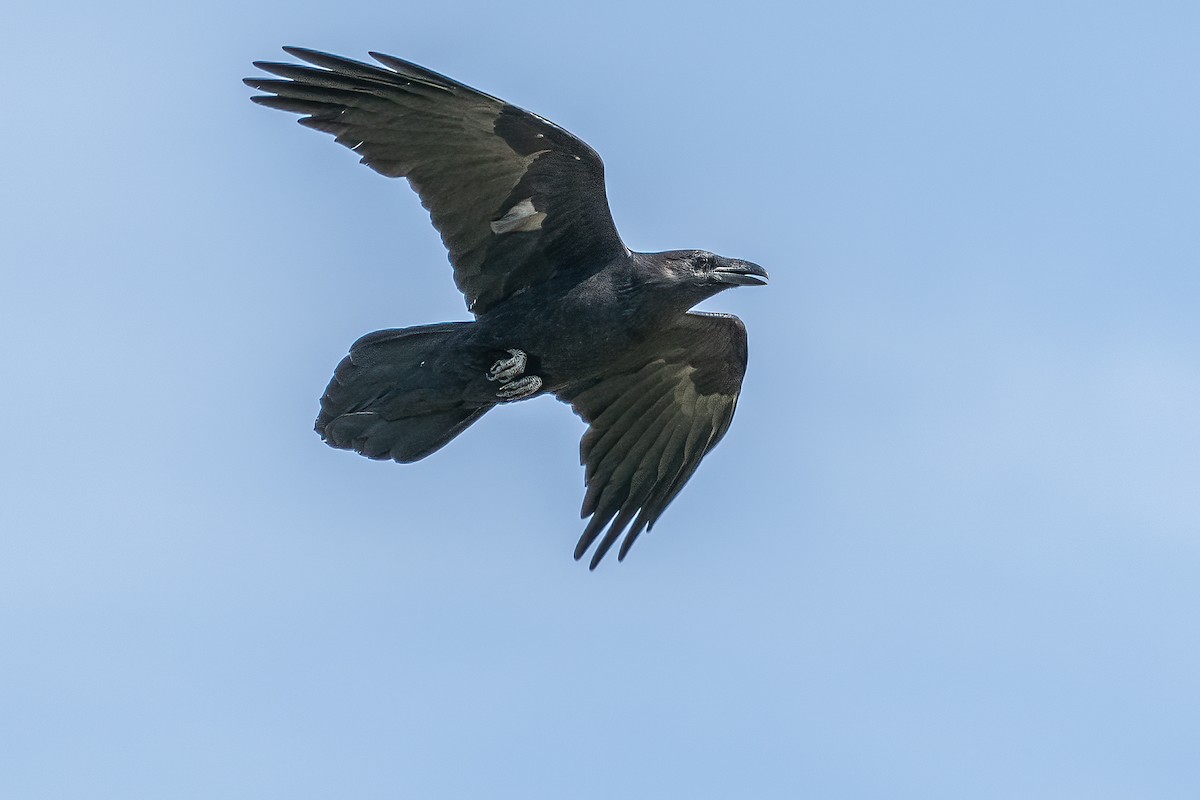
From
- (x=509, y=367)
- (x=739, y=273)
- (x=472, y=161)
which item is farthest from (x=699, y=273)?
(x=472, y=161)

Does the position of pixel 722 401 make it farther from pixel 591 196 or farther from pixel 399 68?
pixel 399 68

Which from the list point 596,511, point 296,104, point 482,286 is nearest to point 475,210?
point 482,286

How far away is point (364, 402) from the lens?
508 inches

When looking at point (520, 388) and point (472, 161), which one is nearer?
point (472, 161)

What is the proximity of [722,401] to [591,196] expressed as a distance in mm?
2470

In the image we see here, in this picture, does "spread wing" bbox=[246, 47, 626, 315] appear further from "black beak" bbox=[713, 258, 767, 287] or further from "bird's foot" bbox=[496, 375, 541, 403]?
"black beak" bbox=[713, 258, 767, 287]

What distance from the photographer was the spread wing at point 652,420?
14.1 metres

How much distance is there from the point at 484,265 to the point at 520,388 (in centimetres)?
87

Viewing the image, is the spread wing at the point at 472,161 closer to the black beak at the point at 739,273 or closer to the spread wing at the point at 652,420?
the black beak at the point at 739,273

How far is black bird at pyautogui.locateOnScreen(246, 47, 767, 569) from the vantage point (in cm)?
1241

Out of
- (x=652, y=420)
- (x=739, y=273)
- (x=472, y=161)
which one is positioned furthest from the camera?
(x=652, y=420)

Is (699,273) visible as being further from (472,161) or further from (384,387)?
(384,387)

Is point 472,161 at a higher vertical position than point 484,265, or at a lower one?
higher

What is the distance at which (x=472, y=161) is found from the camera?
41.4 feet
